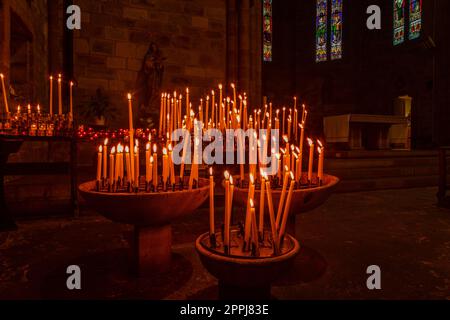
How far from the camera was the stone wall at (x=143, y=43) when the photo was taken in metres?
8.17

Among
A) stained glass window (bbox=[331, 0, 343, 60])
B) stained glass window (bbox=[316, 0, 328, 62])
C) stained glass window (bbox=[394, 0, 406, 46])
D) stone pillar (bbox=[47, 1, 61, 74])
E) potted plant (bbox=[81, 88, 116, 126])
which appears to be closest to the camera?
potted plant (bbox=[81, 88, 116, 126])

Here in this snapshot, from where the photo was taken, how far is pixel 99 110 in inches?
295

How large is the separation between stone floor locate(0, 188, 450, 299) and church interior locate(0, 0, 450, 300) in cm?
2

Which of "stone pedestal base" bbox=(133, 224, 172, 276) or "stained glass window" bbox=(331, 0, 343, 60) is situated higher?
"stained glass window" bbox=(331, 0, 343, 60)

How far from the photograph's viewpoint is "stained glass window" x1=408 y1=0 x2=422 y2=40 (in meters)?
15.3

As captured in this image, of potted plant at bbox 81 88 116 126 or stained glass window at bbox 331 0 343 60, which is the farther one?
stained glass window at bbox 331 0 343 60

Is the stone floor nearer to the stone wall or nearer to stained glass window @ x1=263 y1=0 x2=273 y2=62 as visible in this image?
the stone wall

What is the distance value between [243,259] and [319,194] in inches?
39.2

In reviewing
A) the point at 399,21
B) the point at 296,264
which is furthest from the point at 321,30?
the point at 296,264

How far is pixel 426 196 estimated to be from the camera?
5039 mm

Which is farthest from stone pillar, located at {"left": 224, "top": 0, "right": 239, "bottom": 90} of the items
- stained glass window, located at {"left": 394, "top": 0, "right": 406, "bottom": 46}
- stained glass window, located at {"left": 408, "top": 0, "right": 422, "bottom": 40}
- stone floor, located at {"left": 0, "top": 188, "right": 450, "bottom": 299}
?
stained glass window, located at {"left": 394, "top": 0, "right": 406, "bottom": 46}
